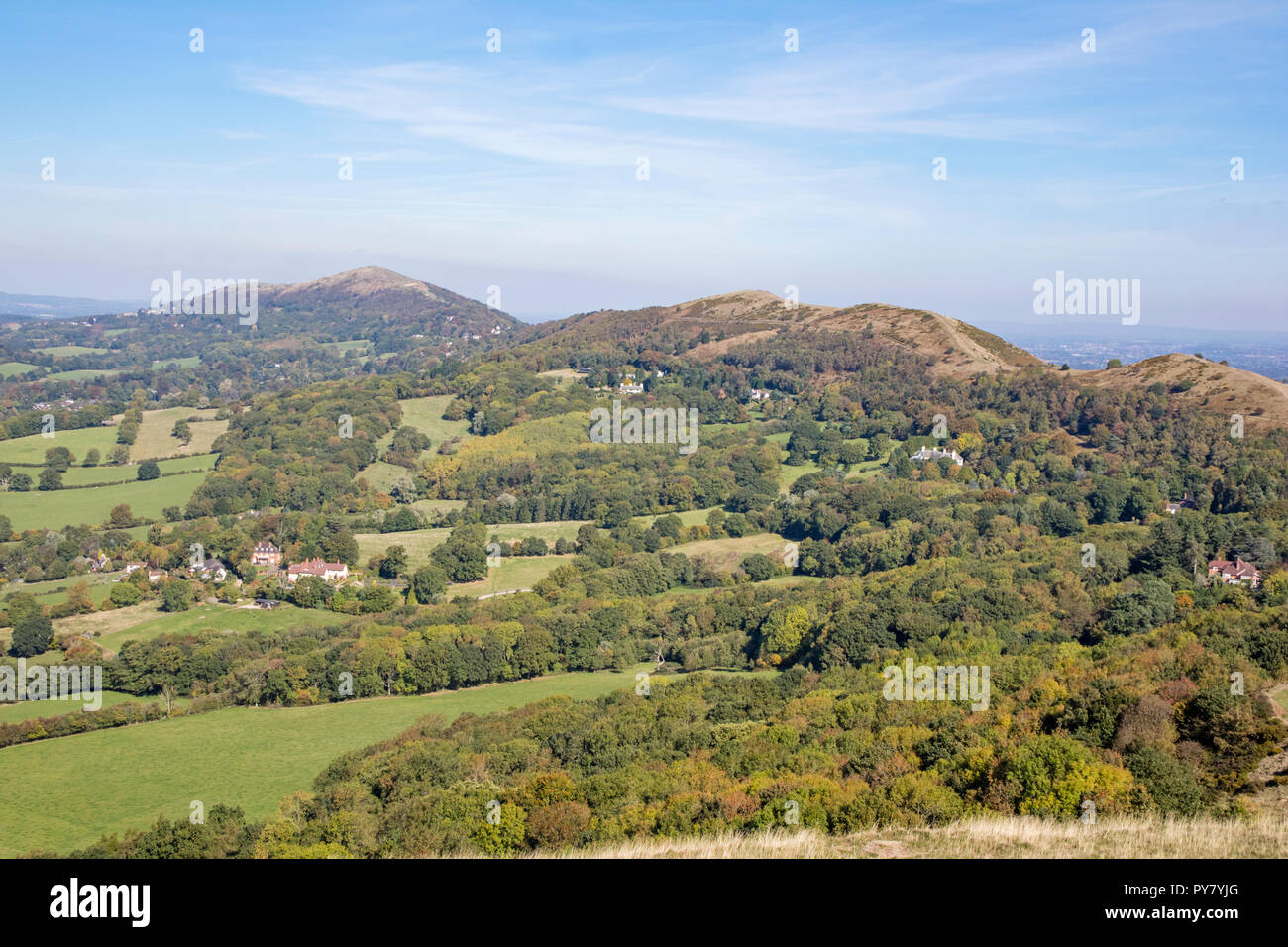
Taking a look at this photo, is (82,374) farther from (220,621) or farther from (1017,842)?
(1017,842)

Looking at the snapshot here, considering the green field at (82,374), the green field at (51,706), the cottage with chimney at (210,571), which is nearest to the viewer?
the green field at (51,706)

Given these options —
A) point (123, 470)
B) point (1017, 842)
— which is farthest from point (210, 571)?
point (1017, 842)

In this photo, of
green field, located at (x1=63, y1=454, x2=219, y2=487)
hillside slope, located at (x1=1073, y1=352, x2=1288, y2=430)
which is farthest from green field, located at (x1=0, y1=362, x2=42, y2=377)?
hillside slope, located at (x1=1073, y1=352, x2=1288, y2=430)

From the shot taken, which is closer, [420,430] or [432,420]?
[420,430]

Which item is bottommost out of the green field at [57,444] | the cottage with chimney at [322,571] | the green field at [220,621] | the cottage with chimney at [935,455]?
the green field at [220,621]

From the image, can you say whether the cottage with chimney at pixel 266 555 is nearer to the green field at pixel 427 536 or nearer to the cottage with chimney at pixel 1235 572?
the green field at pixel 427 536

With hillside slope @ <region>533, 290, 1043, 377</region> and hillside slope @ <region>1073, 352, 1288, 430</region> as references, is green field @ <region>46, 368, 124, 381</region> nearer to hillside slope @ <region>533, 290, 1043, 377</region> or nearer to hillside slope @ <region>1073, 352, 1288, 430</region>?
hillside slope @ <region>533, 290, 1043, 377</region>

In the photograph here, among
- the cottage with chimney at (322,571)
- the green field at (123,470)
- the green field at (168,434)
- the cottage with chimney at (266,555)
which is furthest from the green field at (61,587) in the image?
the green field at (168,434)
